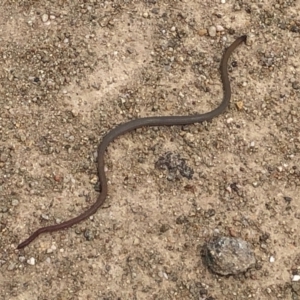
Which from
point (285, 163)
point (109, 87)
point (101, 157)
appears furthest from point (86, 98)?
point (285, 163)

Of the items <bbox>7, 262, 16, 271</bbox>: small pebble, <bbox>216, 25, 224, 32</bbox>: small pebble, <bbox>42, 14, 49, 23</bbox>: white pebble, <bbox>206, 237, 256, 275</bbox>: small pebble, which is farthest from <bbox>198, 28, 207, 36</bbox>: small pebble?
<bbox>7, 262, 16, 271</bbox>: small pebble

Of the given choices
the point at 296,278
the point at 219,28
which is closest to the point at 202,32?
the point at 219,28

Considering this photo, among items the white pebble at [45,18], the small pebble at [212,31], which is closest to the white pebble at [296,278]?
the small pebble at [212,31]

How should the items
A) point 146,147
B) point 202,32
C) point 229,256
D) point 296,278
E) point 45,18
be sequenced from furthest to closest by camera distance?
point 202,32
point 45,18
point 146,147
point 296,278
point 229,256

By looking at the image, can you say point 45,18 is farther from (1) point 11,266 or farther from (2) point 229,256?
(2) point 229,256

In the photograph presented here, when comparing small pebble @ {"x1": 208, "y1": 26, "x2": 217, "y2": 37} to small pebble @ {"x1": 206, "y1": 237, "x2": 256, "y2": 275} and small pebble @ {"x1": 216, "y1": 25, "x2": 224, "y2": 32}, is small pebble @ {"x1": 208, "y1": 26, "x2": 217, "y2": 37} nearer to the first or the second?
small pebble @ {"x1": 216, "y1": 25, "x2": 224, "y2": 32}

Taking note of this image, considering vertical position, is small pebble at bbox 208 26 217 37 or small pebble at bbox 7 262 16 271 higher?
small pebble at bbox 208 26 217 37

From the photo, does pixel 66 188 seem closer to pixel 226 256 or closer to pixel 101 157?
pixel 101 157

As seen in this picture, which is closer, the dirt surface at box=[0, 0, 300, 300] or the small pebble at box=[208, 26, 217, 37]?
the dirt surface at box=[0, 0, 300, 300]
